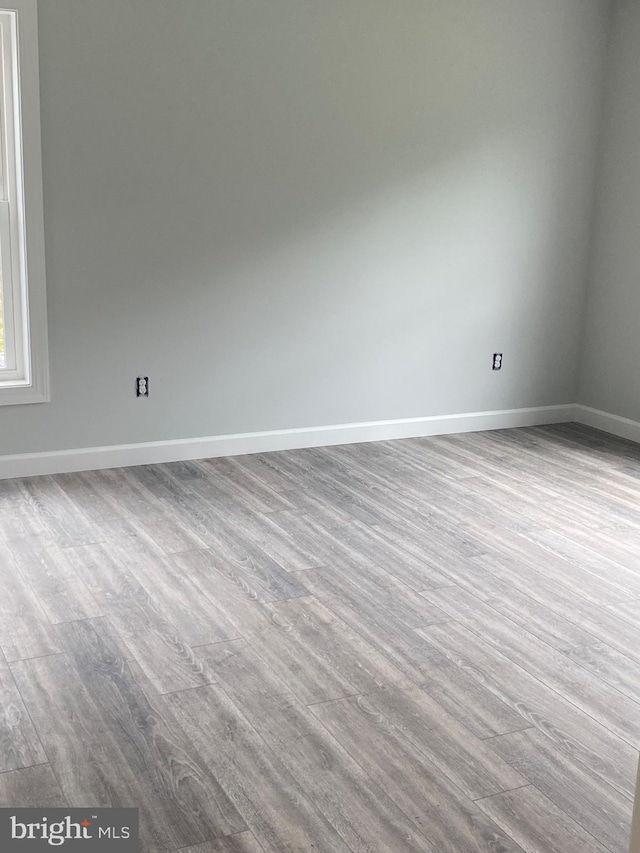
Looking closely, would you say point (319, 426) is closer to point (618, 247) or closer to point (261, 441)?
point (261, 441)

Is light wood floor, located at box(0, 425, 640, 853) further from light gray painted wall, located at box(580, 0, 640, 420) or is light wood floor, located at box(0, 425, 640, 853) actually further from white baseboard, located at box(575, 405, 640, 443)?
light gray painted wall, located at box(580, 0, 640, 420)

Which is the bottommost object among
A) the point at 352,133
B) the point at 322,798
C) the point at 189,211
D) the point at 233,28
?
the point at 322,798

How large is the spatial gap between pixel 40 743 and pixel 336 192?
3272 mm

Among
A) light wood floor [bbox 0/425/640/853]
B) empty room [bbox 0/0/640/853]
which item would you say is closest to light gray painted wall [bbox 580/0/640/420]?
empty room [bbox 0/0/640/853]

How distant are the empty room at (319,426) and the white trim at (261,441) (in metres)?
0.02

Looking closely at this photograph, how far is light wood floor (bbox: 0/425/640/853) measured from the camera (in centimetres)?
220

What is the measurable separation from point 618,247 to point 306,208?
192cm

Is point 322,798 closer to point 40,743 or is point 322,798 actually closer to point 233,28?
point 40,743

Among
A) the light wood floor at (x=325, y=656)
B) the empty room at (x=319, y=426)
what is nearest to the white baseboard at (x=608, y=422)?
the empty room at (x=319, y=426)

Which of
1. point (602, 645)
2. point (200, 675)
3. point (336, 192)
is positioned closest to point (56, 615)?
point (200, 675)

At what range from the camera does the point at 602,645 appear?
120 inches

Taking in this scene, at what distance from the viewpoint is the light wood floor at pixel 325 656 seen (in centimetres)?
220

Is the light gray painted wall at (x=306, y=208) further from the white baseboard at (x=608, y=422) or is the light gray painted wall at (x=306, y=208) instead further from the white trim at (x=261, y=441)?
the white baseboard at (x=608, y=422)

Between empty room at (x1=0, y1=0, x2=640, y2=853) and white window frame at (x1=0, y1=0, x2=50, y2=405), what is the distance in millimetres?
14
